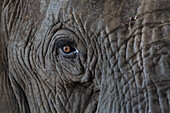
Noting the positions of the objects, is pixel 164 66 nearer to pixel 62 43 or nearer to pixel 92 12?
pixel 92 12

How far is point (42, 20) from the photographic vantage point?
1.77 metres

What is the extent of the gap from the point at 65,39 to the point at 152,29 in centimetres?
47

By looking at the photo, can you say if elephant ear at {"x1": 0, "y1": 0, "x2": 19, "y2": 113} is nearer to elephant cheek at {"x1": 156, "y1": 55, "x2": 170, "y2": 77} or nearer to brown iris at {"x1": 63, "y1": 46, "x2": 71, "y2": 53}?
brown iris at {"x1": 63, "y1": 46, "x2": 71, "y2": 53}

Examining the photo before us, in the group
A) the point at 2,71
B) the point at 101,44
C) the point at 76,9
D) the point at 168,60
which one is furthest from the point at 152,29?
the point at 2,71

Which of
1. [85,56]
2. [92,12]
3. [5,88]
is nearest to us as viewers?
[92,12]

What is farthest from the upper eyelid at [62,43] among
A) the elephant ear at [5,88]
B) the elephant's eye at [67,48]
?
the elephant ear at [5,88]

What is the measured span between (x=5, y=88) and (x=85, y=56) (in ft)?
2.23

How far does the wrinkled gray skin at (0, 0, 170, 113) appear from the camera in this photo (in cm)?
131

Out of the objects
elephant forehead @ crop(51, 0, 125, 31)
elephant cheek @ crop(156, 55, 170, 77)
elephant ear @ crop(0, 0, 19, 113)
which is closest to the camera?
elephant cheek @ crop(156, 55, 170, 77)

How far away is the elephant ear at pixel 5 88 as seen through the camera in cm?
204

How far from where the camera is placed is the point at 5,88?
207cm

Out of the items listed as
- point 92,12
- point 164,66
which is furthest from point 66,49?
point 164,66

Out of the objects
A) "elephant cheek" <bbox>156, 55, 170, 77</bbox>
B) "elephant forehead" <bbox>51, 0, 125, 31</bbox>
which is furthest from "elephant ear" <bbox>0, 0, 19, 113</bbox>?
"elephant cheek" <bbox>156, 55, 170, 77</bbox>

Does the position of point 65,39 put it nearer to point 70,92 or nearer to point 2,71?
point 70,92
